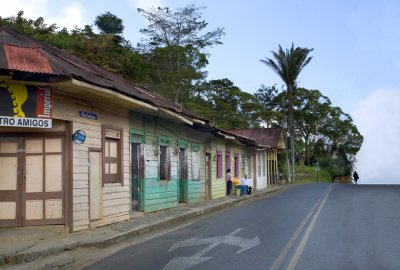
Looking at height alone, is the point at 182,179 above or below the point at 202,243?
above

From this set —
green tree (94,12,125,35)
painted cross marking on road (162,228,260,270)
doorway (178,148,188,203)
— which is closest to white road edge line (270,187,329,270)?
painted cross marking on road (162,228,260,270)

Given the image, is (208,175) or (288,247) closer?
(288,247)

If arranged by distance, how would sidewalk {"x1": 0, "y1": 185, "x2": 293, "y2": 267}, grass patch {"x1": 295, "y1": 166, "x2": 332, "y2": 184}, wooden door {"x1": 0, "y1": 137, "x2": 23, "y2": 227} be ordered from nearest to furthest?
sidewalk {"x1": 0, "y1": 185, "x2": 293, "y2": 267}, wooden door {"x1": 0, "y1": 137, "x2": 23, "y2": 227}, grass patch {"x1": 295, "y1": 166, "x2": 332, "y2": 184}

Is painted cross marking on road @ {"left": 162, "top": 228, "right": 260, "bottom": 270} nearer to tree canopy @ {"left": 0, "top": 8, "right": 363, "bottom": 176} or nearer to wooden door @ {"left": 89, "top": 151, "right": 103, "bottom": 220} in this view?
wooden door @ {"left": 89, "top": 151, "right": 103, "bottom": 220}

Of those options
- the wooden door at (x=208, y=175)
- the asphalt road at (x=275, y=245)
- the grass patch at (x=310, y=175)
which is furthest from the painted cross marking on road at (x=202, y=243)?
the grass patch at (x=310, y=175)

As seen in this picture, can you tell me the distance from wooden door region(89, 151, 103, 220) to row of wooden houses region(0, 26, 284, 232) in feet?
0.09

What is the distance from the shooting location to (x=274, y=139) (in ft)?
146

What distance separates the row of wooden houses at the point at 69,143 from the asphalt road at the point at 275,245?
87.8 inches

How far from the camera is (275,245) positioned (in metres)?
9.30

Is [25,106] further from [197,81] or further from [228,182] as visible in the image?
[197,81]

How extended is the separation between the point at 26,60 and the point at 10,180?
304 cm


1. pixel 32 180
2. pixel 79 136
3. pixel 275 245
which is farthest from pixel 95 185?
pixel 275 245

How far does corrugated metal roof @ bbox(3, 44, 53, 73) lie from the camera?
947cm

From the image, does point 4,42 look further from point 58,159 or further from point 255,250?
point 255,250
